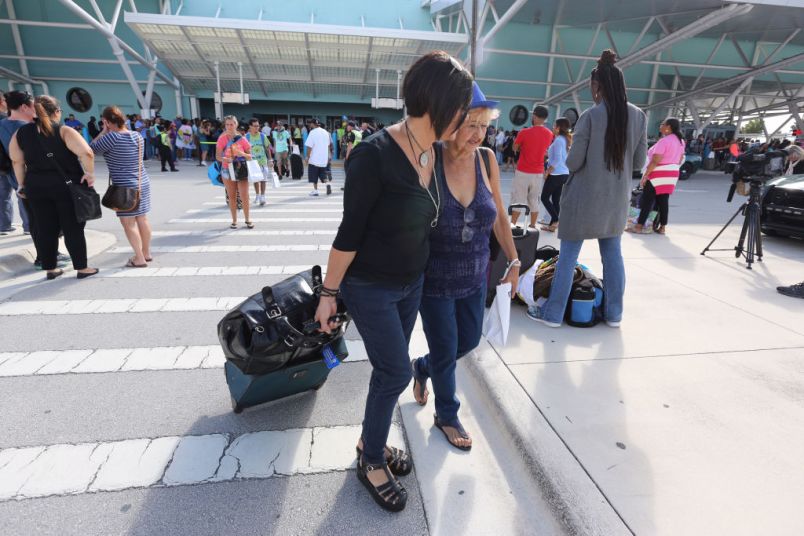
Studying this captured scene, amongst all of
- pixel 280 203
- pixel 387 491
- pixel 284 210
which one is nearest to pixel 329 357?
pixel 387 491

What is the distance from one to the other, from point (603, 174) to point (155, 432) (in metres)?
3.59

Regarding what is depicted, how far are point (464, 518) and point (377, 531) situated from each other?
1.33 ft

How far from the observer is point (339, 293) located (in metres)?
1.94

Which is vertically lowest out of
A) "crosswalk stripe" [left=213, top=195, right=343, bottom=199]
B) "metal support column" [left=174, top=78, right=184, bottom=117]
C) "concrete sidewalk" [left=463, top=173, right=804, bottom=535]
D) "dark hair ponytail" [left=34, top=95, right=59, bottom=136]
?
"crosswalk stripe" [left=213, top=195, right=343, bottom=199]

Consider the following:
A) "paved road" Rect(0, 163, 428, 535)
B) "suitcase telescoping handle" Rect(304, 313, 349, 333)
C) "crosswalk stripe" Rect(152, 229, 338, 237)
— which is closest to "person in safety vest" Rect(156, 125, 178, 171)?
"crosswalk stripe" Rect(152, 229, 338, 237)

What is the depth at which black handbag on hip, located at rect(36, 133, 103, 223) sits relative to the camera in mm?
4785

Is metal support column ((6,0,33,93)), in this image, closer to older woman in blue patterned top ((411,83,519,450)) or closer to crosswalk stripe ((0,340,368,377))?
crosswalk stripe ((0,340,368,377))

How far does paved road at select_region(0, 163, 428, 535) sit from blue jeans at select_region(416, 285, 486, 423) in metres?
0.39

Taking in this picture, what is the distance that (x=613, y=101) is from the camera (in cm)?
337

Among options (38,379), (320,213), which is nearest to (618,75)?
(38,379)

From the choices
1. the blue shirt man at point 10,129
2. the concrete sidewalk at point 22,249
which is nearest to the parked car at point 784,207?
the concrete sidewalk at point 22,249

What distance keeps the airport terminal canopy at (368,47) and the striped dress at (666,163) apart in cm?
1455

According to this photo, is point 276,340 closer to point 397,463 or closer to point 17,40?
point 397,463

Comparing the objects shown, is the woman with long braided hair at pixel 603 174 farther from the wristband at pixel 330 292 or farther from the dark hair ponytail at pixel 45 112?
the dark hair ponytail at pixel 45 112
